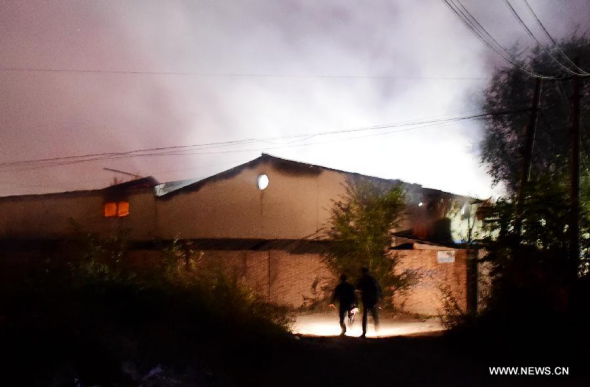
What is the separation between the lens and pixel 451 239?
25750 mm

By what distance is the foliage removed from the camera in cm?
2723

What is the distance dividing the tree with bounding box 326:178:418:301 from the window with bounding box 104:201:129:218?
852 centimetres

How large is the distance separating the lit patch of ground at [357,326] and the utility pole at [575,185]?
4.14 meters

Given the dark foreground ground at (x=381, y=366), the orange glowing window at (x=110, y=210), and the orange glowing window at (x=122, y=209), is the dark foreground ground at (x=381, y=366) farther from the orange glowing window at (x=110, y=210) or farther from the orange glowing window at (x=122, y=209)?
the orange glowing window at (x=110, y=210)

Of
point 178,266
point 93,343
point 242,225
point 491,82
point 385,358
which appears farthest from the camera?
point 491,82

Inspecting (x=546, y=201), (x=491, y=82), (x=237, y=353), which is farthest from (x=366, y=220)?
(x=491, y=82)

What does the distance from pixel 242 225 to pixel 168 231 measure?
112 inches

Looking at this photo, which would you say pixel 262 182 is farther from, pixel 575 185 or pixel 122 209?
pixel 575 185

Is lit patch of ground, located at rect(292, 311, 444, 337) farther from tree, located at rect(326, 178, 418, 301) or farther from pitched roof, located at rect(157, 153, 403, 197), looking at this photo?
pitched roof, located at rect(157, 153, 403, 197)

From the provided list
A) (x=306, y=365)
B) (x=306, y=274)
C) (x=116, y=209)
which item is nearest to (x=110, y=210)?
(x=116, y=209)

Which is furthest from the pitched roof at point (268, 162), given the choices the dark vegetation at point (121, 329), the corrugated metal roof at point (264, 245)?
the dark vegetation at point (121, 329)

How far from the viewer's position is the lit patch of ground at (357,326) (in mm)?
14508

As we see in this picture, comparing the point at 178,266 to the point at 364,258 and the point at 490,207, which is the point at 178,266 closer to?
the point at 364,258

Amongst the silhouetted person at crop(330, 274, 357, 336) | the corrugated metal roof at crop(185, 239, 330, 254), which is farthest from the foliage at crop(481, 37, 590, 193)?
the silhouetted person at crop(330, 274, 357, 336)
